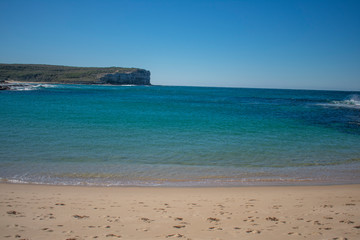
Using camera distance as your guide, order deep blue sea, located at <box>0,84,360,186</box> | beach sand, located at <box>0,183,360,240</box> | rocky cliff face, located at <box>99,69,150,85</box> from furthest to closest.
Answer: rocky cliff face, located at <box>99,69,150,85</box> < deep blue sea, located at <box>0,84,360,186</box> < beach sand, located at <box>0,183,360,240</box>

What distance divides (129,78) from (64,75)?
4178 cm

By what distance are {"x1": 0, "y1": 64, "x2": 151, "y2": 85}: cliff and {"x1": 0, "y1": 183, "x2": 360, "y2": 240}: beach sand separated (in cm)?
13393

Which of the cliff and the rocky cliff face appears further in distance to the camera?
the rocky cliff face

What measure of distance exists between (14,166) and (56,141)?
367 cm

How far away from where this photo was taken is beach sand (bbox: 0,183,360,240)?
4406mm

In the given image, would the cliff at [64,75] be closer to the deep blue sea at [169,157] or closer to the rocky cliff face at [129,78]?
the rocky cliff face at [129,78]

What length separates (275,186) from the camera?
770 centimetres

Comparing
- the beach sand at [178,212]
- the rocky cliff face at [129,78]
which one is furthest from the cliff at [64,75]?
the beach sand at [178,212]

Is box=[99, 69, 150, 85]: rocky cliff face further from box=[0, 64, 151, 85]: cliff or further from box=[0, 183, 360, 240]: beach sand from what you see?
box=[0, 183, 360, 240]: beach sand

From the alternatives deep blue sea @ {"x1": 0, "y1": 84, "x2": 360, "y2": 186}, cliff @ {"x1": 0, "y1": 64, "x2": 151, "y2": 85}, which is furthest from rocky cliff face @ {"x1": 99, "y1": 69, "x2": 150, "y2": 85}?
deep blue sea @ {"x1": 0, "y1": 84, "x2": 360, "y2": 186}

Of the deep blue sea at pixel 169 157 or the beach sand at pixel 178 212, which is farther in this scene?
the deep blue sea at pixel 169 157

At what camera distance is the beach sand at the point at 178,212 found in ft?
14.5

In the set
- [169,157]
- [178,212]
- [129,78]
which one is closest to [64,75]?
[129,78]

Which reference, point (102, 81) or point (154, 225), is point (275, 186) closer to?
point (154, 225)
